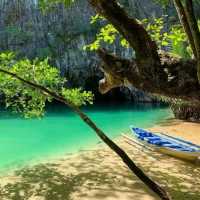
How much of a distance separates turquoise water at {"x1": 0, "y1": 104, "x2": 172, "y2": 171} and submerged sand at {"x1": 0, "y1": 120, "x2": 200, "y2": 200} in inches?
58.1

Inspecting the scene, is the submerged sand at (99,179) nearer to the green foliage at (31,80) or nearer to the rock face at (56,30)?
the green foliage at (31,80)

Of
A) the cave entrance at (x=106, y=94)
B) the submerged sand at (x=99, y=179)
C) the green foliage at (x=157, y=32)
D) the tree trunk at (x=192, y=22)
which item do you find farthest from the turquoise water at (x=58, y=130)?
the tree trunk at (x=192, y=22)

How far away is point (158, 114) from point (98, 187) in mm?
13736

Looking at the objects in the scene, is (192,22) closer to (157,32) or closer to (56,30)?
(157,32)

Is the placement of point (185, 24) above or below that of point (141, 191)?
above

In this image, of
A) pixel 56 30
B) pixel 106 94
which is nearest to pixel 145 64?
pixel 56 30

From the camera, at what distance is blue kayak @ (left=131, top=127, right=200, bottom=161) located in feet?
33.0

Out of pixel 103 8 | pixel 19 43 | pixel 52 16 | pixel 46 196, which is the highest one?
pixel 52 16

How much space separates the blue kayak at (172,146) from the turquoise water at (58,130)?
197 centimetres

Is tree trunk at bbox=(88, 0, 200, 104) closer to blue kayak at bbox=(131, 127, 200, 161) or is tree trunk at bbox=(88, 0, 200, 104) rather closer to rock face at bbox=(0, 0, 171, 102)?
blue kayak at bbox=(131, 127, 200, 161)

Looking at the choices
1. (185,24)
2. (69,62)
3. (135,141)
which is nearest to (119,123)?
(135,141)

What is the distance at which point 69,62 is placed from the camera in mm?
27938

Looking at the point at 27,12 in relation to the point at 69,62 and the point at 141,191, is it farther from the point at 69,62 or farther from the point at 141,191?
the point at 141,191

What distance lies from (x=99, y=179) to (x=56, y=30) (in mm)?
20098
